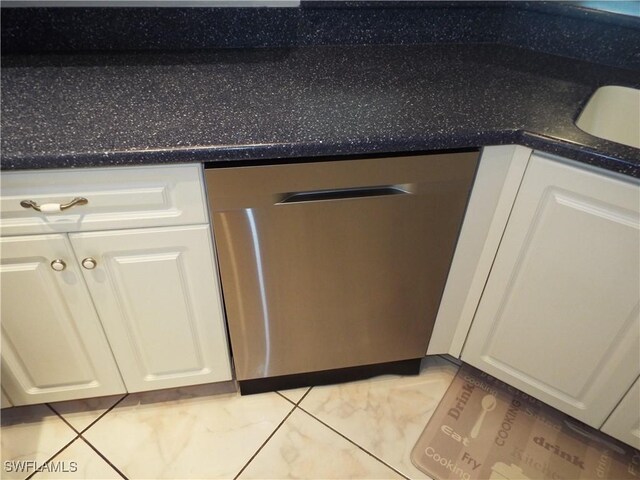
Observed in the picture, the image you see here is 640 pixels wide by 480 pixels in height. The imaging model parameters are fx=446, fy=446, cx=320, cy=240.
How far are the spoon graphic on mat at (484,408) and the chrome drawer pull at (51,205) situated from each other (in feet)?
4.28

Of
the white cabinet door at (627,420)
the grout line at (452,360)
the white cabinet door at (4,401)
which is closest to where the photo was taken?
the white cabinet door at (627,420)

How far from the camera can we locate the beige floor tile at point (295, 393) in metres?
1.51

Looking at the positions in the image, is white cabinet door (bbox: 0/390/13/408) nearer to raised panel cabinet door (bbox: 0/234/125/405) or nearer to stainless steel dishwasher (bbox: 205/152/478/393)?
raised panel cabinet door (bbox: 0/234/125/405)

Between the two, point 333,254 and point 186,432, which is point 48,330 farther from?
point 333,254

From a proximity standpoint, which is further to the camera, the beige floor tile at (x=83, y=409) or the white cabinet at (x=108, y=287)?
the beige floor tile at (x=83, y=409)

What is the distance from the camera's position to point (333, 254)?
1132 mm

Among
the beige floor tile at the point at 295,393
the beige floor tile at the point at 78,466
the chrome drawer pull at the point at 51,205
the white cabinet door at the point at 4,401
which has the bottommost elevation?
the beige floor tile at the point at 78,466

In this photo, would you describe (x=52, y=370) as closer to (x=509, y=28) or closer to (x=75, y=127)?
(x=75, y=127)

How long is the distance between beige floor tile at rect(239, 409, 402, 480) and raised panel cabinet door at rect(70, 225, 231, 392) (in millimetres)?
265

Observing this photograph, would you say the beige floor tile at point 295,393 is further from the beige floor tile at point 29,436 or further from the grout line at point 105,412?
the beige floor tile at point 29,436

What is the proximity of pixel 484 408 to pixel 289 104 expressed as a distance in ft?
3.82

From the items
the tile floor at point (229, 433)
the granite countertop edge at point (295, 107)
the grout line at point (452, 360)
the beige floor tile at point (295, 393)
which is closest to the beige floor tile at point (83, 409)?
the tile floor at point (229, 433)

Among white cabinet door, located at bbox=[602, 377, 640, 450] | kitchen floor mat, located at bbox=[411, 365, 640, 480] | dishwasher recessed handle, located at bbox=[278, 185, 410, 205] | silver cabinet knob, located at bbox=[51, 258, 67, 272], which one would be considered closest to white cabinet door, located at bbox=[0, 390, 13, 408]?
silver cabinet knob, located at bbox=[51, 258, 67, 272]

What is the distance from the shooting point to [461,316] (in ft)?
4.50
